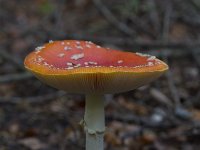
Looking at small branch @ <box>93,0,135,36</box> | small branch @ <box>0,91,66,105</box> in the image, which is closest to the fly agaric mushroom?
small branch @ <box>0,91,66,105</box>

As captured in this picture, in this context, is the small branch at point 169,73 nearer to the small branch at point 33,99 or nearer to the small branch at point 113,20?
the small branch at point 113,20

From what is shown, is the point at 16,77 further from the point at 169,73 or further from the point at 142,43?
the point at 169,73

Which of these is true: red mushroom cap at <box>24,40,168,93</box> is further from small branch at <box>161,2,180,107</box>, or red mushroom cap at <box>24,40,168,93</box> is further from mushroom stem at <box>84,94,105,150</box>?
small branch at <box>161,2,180,107</box>

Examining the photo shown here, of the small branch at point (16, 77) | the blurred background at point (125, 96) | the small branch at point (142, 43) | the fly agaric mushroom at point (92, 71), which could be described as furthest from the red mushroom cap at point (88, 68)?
the small branch at point (142, 43)

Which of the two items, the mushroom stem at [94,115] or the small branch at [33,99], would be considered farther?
the small branch at [33,99]

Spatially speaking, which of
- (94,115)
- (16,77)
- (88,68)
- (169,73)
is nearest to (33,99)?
(16,77)

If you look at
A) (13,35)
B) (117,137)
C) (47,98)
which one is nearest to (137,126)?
(117,137)
